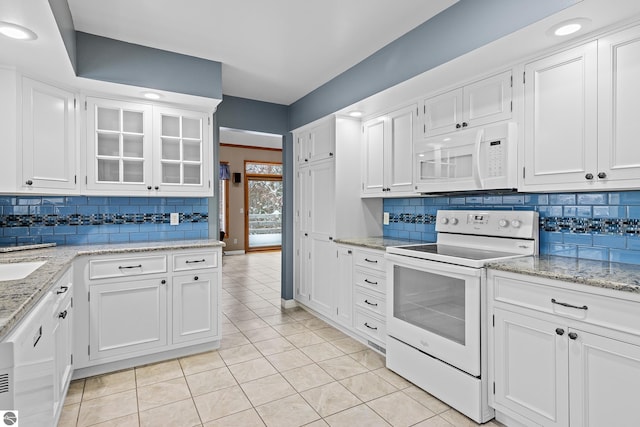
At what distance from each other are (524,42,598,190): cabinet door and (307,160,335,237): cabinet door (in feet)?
5.96

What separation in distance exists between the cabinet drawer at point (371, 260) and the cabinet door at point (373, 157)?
61cm

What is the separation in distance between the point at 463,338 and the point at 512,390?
1.13 ft

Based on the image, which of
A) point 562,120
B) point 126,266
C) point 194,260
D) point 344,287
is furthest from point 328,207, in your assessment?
point 562,120

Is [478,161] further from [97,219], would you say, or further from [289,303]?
[97,219]

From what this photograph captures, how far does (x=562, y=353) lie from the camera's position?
5.49ft

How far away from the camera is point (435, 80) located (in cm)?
250

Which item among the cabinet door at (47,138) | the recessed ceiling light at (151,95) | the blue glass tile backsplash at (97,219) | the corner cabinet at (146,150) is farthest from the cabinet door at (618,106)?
the cabinet door at (47,138)

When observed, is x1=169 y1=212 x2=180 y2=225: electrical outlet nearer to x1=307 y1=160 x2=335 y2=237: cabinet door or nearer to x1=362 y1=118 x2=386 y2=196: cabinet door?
x1=307 y1=160 x2=335 y2=237: cabinet door

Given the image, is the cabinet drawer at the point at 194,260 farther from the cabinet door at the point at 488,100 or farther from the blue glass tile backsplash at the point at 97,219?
the cabinet door at the point at 488,100

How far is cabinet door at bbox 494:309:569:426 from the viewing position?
1.69 metres

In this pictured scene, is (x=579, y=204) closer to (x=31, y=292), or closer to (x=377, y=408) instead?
(x=377, y=408)

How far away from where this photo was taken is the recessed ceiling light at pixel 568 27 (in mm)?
1717

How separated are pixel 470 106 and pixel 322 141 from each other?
1.63 metres

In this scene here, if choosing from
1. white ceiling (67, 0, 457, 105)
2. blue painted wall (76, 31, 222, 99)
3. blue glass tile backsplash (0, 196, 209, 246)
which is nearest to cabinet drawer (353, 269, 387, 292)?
blue glass tile backsplash (0, 196, 209, 246)
